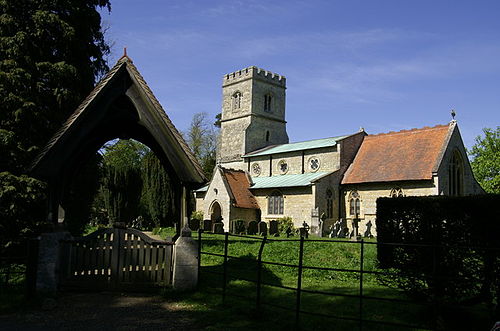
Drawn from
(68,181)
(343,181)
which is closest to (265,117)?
(343,181)

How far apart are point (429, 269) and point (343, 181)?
909 inches

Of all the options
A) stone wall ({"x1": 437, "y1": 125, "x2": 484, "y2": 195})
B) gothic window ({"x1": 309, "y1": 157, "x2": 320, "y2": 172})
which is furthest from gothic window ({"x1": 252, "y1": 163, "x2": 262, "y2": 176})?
stone wall ({"x1": 437, "y1": 125, "x2": 484, "y2": 195})

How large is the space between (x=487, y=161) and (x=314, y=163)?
26.4 m

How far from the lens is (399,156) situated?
93.7 feet

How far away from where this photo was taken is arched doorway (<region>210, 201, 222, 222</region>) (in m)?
32.6

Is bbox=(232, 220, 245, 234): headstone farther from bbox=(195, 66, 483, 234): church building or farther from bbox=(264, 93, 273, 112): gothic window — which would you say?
bbox=(264, 93, 273, 112): gothic window

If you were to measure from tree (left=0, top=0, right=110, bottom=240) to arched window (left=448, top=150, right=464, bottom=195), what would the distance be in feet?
78.8

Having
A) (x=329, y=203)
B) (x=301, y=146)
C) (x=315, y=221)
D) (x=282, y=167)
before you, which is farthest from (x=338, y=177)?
(x=282, y=167)

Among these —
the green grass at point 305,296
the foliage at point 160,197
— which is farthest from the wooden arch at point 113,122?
the foliage at point 160,197

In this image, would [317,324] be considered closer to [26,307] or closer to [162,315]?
[162,315]

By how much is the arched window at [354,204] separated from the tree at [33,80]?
21064 mm

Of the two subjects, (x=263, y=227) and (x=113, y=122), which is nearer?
(x=113, y=122)

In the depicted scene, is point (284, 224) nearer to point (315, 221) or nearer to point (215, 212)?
point (315, 221)

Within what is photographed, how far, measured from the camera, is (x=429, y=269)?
280 inches
